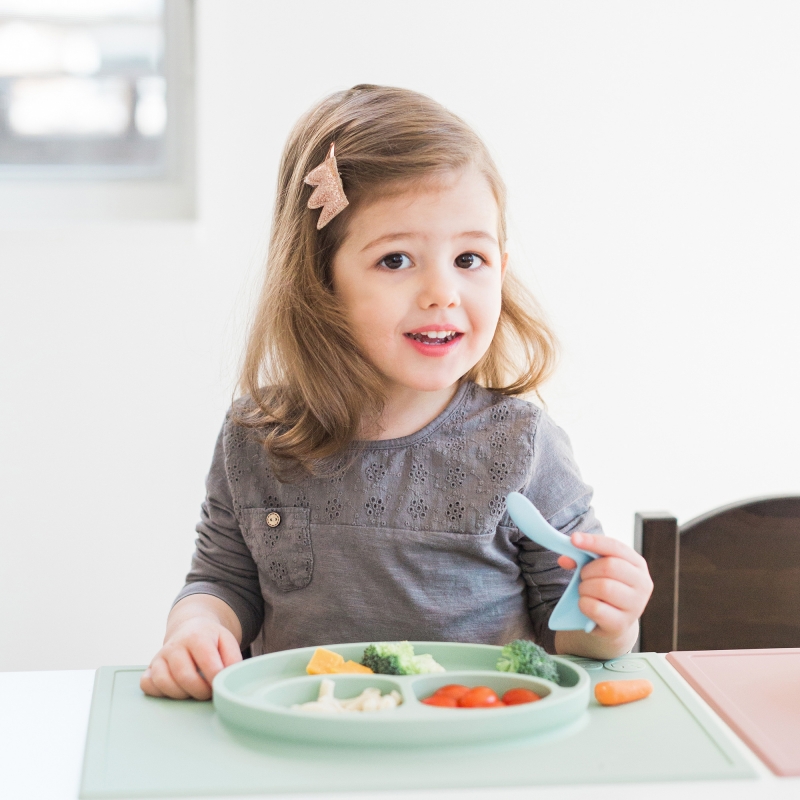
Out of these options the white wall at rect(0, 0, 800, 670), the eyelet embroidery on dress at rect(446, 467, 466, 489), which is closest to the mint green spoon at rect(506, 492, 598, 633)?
the eyelet embroidery on dress at rect(446, 467, 466, 489)

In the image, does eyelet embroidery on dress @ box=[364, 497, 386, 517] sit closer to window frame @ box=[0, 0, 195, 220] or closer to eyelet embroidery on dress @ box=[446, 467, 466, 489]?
eyelet embroidery on dress @ box=[446, 467, 466, 489]

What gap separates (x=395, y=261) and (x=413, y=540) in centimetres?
27

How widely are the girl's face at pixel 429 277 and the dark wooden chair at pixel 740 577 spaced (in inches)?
12.8

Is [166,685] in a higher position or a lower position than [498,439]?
lower

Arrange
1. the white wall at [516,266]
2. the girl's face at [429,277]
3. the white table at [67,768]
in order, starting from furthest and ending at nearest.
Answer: the white wall at [516,266] < the girl's face at [429,277] < the white table at [67,768]

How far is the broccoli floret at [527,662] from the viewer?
0.72 metres

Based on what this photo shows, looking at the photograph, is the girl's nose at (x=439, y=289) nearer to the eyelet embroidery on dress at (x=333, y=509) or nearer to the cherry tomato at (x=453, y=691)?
the eyelet embroidery on dress at (x=333, y=509)

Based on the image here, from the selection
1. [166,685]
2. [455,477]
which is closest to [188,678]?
A: [166,685]

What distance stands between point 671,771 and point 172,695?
36 centimetres

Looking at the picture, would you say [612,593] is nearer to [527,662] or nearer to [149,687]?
[527,662]

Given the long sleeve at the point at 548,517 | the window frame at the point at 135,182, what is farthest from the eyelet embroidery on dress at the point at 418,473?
the window frame at the point at 135,182

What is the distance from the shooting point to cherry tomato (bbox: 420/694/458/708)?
676mm

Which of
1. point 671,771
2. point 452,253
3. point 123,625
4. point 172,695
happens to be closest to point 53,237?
point 123,625

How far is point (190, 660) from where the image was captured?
774mm
